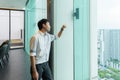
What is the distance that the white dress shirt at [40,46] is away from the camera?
2705 mm

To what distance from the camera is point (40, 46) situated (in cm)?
275

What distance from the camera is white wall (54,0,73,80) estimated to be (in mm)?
3039

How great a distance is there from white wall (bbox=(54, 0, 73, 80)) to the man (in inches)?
7.1

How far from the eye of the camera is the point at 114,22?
2150 mm

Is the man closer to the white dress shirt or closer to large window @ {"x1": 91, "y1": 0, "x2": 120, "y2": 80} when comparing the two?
the white dress shirt

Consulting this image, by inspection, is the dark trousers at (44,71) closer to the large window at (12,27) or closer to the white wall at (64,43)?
the white wall at (64,43)

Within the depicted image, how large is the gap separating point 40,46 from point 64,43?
503mm

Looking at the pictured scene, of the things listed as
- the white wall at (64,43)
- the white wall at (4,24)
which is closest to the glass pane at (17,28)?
the white wall at (4,24)

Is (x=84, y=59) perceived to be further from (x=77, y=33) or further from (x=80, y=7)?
(x=80, y=7)

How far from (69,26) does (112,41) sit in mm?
959

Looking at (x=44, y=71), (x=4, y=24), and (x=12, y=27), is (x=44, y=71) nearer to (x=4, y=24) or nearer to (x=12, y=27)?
(x=4, y=24)

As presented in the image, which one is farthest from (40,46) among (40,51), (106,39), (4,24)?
(4,24)

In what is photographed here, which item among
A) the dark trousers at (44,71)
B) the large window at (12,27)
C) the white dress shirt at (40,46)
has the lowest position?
the dark trousers at (44,71)

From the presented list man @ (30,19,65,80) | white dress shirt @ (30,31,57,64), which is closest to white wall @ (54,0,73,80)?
man @ (30,19,65,80)
